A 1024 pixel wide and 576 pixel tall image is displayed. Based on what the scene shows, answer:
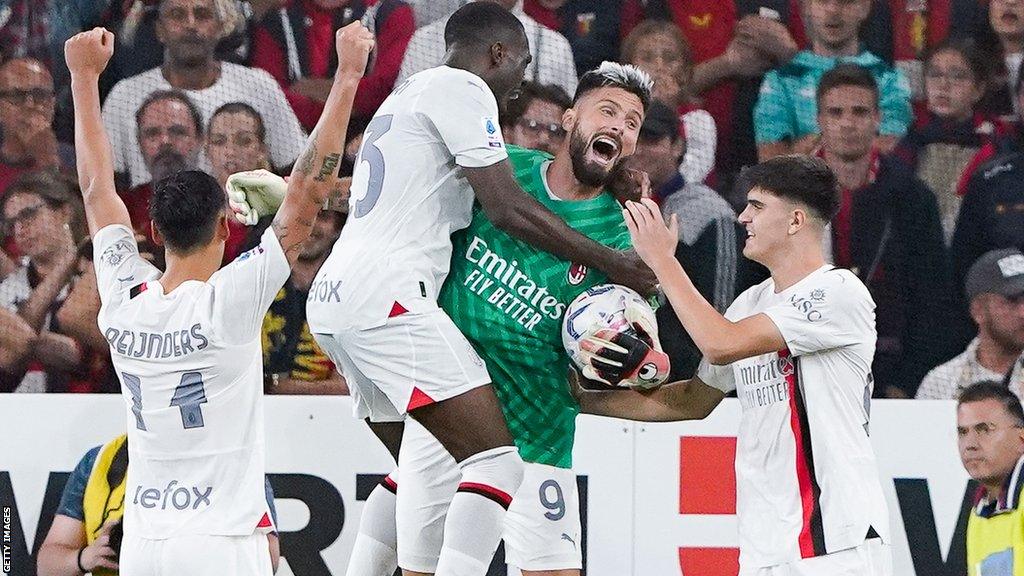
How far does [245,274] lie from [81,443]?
2371 mm

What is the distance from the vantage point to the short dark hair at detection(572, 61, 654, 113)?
4617 millimetres

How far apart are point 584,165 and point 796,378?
102cm

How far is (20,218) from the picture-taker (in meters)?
6.20

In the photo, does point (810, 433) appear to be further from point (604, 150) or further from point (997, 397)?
point (997, 397)

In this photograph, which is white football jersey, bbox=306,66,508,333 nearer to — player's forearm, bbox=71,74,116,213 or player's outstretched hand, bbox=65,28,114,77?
player's forearm, bbox=71,74,116,213

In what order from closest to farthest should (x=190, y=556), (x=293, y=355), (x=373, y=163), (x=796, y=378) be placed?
(x=190, y=556)
(x=796, y=378)
(x=373, y=163)
(x=293, y=355)

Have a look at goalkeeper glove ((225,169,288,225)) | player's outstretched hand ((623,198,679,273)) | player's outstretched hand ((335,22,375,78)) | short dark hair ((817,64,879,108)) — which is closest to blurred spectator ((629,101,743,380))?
short dark hair ((817,64,879,108))

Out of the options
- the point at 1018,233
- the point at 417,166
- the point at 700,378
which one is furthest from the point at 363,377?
the point at 1018,233

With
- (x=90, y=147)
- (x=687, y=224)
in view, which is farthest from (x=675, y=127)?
(x=90, y=147)

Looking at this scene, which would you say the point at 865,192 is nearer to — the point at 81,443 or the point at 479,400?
the point at 479,400

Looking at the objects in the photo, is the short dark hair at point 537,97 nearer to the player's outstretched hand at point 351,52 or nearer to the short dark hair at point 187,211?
the player's outstretched hand at point 351,52

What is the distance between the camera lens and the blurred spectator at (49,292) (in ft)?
20.0

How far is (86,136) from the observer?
180 inches

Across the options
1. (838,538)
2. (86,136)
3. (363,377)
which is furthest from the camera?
(86,136)
